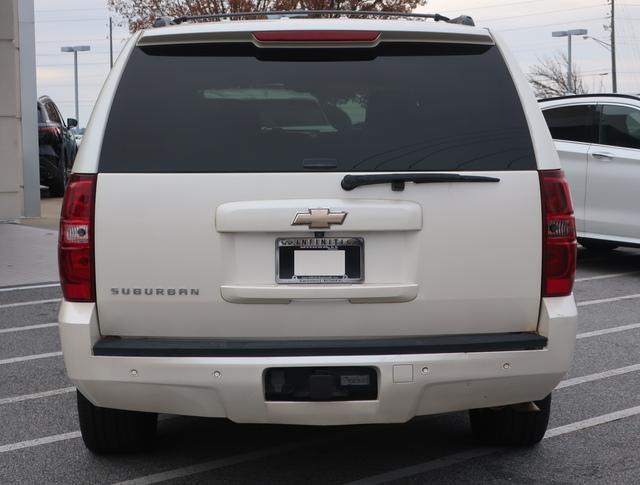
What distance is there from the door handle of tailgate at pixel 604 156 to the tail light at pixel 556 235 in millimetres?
7201

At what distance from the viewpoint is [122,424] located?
15.5 ft

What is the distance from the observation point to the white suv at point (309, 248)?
13.0ft

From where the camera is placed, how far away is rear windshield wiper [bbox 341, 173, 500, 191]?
3955mm

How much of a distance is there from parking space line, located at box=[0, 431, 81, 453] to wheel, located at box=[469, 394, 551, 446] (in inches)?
74.8

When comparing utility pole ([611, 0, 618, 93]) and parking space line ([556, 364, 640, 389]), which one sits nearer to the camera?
parking space line ([556, 364, 640, 389])

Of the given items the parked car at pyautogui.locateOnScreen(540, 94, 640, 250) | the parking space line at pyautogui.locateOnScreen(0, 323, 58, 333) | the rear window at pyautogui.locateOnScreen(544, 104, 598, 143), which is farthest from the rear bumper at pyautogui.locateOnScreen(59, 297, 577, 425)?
the rear window at pyautogui.locateOnScreen(544, 104, 598, 143)

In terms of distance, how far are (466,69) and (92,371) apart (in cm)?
180

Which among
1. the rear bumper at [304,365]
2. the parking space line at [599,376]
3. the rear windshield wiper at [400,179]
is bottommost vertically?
the parking space line at [599,376]

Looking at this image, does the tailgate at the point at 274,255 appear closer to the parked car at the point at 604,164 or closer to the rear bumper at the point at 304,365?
the rear bumper at the point at 304,365

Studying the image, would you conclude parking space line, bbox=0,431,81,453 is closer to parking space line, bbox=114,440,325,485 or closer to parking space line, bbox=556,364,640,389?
parking space line, bbox=114,440,325,485

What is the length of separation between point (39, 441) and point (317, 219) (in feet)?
6.83

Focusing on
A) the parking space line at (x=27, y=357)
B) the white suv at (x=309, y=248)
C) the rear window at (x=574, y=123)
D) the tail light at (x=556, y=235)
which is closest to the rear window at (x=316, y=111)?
the white suv at (x=309, y=248)

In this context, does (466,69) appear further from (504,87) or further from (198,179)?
(198,179)

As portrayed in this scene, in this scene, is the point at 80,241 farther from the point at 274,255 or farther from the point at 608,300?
the point at 608,300
